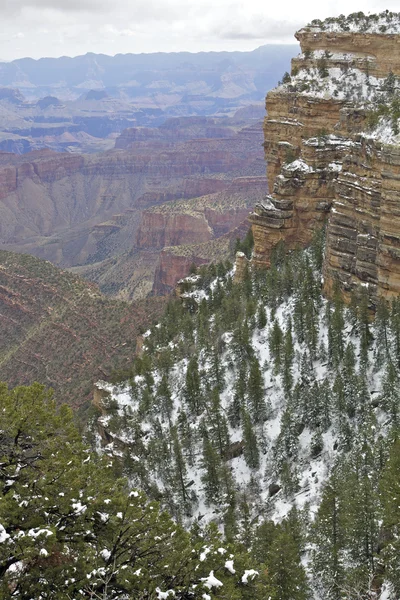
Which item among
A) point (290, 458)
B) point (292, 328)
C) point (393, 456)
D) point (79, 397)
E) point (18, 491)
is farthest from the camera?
point (79, 397)

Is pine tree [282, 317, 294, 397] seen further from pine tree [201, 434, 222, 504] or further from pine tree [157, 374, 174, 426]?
pine tree [157, 374, 174, 426]

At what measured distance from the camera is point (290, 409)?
54312mm

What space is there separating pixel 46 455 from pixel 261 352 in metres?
44.4

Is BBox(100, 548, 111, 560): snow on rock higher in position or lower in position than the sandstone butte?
lower

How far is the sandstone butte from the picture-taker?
201 feet

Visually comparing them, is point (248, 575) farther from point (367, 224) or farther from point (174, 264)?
point (174, 264)

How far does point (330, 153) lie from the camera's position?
248ft

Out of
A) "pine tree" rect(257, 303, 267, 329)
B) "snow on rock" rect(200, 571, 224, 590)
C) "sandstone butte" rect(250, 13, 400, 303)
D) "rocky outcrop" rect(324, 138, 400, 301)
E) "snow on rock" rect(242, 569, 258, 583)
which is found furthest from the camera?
"pine tree" rect(257, 303, 267, 329)

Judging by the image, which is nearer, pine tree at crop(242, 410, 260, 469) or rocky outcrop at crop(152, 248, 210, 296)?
pine tree at crop(242, 410, 260, 469)

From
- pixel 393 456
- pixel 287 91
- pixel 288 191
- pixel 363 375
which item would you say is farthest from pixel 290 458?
pixel 287 91

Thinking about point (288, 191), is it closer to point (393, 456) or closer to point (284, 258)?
point (284, 258)

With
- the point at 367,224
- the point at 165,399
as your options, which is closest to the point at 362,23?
the point at 367,224

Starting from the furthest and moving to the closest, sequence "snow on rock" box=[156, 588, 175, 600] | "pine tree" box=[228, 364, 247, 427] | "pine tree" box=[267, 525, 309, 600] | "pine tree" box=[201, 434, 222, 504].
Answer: "pine tree" box=[228, 364, 247, 427] → "pine tree" box=[201, 434, 222, 504] → "pine tree" box=[267, 525, 309, 600] → "snow on rock" box=[156, 588, 175, 600]

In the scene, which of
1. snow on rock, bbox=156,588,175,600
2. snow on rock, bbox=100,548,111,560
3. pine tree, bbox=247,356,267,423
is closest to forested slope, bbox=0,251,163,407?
pine tree, bbox=247,356,267,423
